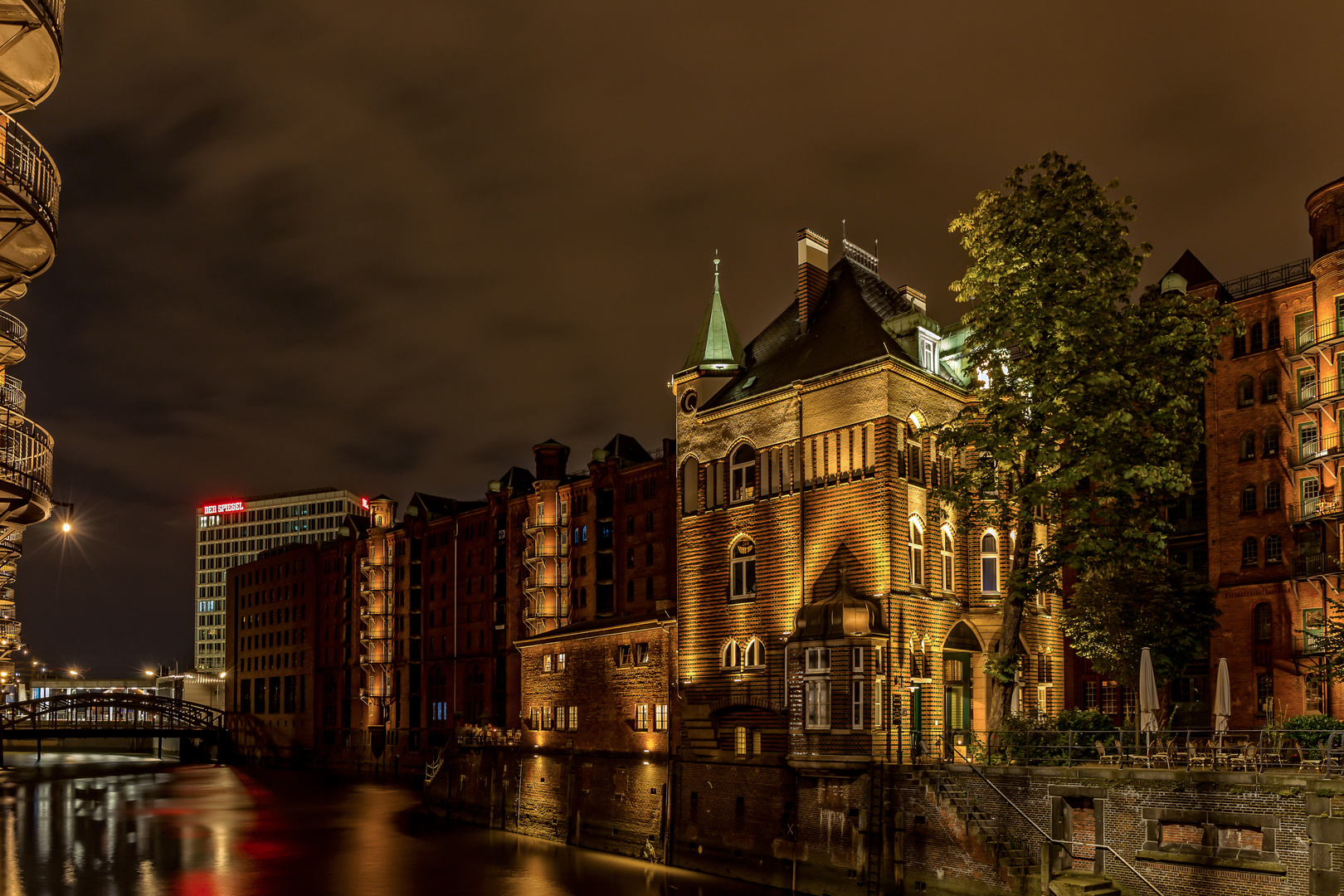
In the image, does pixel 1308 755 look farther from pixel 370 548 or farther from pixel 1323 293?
pixel 370 548

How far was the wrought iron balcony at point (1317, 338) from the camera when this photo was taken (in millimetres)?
51438

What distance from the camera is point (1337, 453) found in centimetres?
5059

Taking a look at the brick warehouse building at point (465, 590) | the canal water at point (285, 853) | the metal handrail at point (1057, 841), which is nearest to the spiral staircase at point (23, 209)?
the canal water at point (285, 853)

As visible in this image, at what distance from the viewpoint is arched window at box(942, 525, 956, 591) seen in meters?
40.2

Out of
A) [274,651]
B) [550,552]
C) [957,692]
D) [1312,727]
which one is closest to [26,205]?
[957,692]

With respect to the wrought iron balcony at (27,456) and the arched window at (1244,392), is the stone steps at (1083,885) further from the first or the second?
the arched window at (1244,392)

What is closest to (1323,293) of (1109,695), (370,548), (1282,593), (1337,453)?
(1337,453)

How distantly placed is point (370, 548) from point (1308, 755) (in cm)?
8941

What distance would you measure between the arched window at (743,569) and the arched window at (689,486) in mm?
3026

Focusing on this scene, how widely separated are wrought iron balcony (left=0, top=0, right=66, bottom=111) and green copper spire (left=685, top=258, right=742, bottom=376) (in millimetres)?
26401

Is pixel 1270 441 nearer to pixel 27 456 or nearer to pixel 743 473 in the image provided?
pixel 743 473

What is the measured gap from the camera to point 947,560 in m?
40.5

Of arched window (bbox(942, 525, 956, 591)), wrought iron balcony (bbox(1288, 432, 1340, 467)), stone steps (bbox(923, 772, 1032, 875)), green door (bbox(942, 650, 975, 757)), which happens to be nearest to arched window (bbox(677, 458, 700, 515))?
arched window (bbox(942, 525, 956, 591))

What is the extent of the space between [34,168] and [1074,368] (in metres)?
25.9
